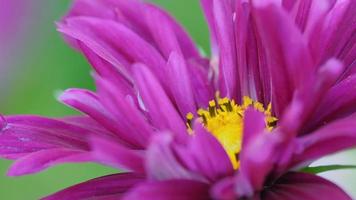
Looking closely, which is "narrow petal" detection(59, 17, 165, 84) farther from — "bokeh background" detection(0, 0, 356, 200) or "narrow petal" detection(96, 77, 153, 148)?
"bokeh background" detection(0, 0, 356, 200)

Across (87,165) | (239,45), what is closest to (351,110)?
(239,45)

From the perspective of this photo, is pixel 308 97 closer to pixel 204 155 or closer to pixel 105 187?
pixel 204 155

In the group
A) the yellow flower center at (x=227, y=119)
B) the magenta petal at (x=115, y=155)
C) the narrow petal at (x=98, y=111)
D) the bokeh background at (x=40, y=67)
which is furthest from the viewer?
the bokeh background at (x=40, y=67)

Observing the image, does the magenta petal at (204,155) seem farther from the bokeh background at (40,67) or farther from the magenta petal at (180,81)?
the bokeh background at (40,67)

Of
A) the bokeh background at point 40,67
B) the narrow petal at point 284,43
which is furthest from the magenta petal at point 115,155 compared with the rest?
the bokeh background at point 40,67

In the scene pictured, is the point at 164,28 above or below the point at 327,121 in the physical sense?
above

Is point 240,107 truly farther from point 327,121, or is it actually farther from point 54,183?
point 54,183

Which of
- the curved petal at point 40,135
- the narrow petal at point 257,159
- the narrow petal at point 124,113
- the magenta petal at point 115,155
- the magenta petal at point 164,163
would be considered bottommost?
the narrow petal at point 257,159
